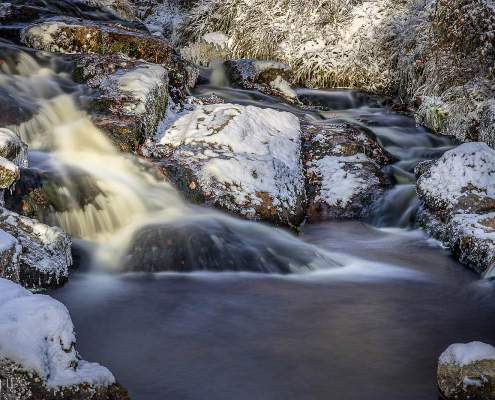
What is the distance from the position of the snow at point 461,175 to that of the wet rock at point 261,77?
3.87 m

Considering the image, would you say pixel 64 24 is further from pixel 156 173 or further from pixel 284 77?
pixel 284 77

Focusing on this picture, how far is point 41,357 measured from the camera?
6.79 feet

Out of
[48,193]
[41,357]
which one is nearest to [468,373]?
[41,357]

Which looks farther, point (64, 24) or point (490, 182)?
point (64, 24)

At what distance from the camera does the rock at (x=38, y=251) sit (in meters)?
3.85

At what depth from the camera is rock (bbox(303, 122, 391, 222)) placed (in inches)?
257

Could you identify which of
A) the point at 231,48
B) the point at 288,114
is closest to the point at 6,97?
the point at 288,114

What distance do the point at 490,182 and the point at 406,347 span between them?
272 centimetres

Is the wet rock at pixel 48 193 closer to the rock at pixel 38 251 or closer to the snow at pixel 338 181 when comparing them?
the rock at pixel 38 251

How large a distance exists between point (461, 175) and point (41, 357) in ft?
14.9

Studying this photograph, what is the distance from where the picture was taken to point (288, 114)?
7.41 meters

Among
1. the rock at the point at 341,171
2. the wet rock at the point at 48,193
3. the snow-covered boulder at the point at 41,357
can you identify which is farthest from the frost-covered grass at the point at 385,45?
the snow-covered boulder at the point at 41,357

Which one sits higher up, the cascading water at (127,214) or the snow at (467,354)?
the snow at (467,354)

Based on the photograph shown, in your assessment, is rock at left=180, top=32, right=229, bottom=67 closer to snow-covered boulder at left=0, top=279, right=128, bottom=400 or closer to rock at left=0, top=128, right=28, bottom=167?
rock at left=0, top=128, right=28, bottom=167
